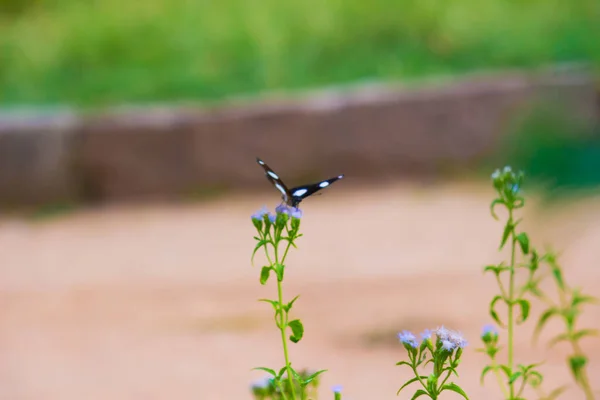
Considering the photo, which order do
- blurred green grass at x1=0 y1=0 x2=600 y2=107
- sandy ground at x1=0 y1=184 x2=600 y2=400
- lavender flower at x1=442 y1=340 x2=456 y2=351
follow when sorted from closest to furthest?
1. lavender flower at x1=442 y1=340 x2=456 y2=351
2. sandy ground at x1=0 y1=184 x2=600 y2=400
3. blurred green grass at x1=0 y1=0 x2=600 y2=107

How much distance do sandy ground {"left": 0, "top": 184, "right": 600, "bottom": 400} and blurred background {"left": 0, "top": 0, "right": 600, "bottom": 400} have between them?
0.01 metres

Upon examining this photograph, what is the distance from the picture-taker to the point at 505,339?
2234mm

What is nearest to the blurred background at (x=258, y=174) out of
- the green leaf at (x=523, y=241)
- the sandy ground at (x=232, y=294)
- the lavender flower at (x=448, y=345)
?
the sandy ground at (x=232, y=294)

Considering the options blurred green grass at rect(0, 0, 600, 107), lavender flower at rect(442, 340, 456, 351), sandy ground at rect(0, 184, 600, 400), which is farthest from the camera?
blurred green grass at rect(0, 0, 600, 107)

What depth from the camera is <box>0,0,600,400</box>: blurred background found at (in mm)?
2119

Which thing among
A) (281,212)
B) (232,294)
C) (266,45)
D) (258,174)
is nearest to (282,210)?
(281,212)

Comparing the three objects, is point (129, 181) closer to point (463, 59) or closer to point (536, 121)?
point (463, 59)

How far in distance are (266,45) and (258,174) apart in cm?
148

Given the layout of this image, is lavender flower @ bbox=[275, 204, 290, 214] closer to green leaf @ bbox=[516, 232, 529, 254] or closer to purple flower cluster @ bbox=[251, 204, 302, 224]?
purple flower cluster @ bbox=[251, 204, 302, 224]

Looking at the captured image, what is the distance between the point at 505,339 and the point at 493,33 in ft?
10.7

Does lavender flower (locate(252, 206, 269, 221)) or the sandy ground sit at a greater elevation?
the sandy ground

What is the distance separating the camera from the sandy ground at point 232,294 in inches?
82.2

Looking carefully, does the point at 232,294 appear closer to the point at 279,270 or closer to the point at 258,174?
the point at 258,174

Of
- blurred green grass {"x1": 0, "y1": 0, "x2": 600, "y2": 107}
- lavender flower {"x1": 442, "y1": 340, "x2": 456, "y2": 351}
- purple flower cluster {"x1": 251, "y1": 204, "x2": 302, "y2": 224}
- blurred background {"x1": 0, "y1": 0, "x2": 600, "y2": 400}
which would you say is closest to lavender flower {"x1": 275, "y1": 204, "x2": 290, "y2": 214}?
purple flower cluster {"x1": 251, "y1": 204, "x2": 302, "y2": 224}
